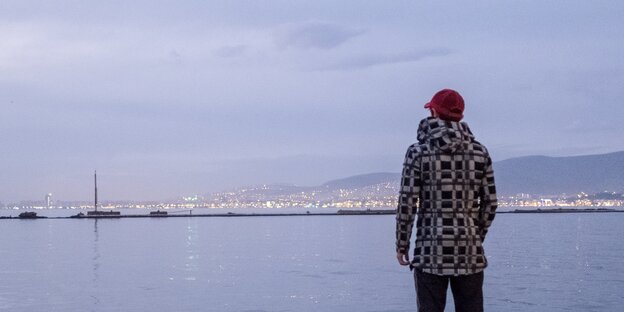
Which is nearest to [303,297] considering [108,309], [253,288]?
[253,288]

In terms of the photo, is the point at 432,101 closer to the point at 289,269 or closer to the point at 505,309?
the point at 505,309

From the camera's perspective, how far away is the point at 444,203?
14.0 feet

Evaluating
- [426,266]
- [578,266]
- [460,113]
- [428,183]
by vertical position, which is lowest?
[578,266]

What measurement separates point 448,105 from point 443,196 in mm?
526

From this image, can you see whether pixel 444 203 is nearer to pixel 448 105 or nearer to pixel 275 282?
pixel 448 105

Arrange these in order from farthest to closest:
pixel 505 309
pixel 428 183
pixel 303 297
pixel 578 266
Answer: pixel 578 266 → pixel 303 297 → pixel 505 309 → pixel 428 183

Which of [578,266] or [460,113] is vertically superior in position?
[460,113]

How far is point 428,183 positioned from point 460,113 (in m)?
0.46

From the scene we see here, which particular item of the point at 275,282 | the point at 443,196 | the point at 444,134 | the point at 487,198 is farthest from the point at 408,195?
the point at 275,282

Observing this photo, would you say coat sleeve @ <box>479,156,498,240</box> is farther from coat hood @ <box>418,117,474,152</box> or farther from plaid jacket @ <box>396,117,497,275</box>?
coat hood @ <box>418,117,474,152</box>

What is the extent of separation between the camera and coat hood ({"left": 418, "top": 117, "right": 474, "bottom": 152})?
165 inches

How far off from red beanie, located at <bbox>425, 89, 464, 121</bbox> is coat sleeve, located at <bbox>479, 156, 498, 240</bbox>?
1.09 feet

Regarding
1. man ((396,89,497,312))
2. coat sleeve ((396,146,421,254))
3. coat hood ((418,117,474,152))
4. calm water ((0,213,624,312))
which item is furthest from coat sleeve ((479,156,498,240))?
calm water ((0,213,624,312))

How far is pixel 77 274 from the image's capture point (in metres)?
22.3
